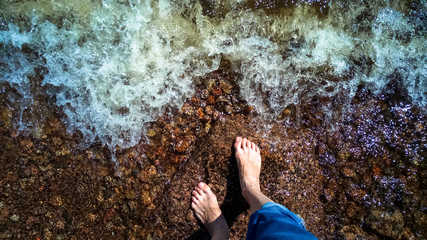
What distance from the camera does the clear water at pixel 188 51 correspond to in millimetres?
2221

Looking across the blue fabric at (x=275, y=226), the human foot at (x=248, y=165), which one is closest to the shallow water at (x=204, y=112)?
the human foot at (x=248, y=165)

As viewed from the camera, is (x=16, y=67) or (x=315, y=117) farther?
(x=315, y=117)

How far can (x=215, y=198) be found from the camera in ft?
7.41

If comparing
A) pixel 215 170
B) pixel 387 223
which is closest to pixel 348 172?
pixel 387 223

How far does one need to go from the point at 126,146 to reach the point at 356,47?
218 cm

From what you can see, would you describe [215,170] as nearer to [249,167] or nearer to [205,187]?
[205,187]

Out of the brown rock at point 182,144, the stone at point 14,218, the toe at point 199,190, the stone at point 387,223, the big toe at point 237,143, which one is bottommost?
the stone at point 14,218

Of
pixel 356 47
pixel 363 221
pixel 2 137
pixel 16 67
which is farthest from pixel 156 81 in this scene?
pixel 363 221

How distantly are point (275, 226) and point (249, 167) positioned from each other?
69 centimetres

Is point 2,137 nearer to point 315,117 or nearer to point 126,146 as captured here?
point 126,146

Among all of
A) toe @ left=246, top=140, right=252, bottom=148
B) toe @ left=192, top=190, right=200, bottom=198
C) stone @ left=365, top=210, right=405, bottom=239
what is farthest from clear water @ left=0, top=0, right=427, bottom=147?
stone @ left=365, top=210, right=405, bottom=239

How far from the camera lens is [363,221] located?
235cm

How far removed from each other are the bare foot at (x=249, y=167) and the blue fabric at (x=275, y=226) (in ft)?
0.99

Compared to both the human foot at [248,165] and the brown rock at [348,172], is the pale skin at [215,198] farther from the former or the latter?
the brown rock at [348,172]
